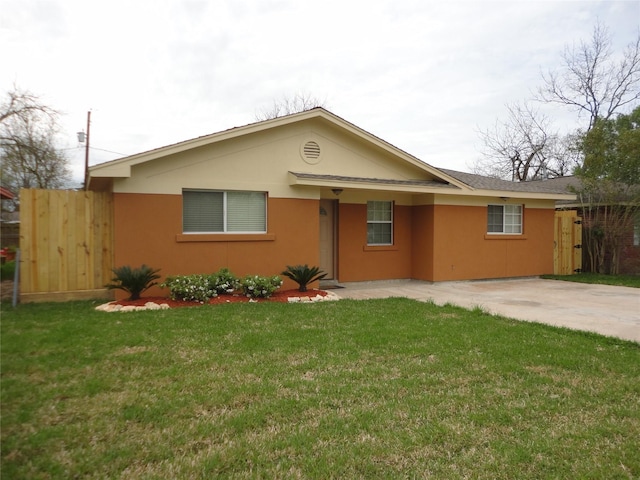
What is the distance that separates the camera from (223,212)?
32.6 feet

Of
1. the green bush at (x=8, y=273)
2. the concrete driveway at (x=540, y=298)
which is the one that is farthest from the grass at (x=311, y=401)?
the green bush at (x=8, y=273)

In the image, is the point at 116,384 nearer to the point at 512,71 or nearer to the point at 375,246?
the point at 375,246

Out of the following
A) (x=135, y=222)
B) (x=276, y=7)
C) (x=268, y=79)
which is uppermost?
(x=268, y=79)

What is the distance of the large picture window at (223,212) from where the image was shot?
9.67 m

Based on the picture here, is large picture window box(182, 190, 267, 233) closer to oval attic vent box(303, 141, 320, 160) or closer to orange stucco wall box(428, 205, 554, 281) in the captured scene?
oval attic vent box(303, 141, 320, 160)

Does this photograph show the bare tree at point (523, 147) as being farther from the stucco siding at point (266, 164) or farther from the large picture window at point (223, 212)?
the large picture window at point (223, 212)

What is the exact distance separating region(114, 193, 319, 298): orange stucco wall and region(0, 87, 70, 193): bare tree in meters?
11.8

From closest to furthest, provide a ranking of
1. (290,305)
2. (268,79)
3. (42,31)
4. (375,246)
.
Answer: (42,31) < (290,305) < (375,246) < (268,79)

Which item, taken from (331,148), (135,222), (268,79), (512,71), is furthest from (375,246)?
(268,79)

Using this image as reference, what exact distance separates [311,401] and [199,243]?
650cm

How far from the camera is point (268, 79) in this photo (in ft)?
67.3

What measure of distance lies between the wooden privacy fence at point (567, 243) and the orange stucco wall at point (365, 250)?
20.6 feet

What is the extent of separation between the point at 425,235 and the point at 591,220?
785 centimetres

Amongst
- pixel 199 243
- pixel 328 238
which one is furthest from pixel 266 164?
pixel 328 238
